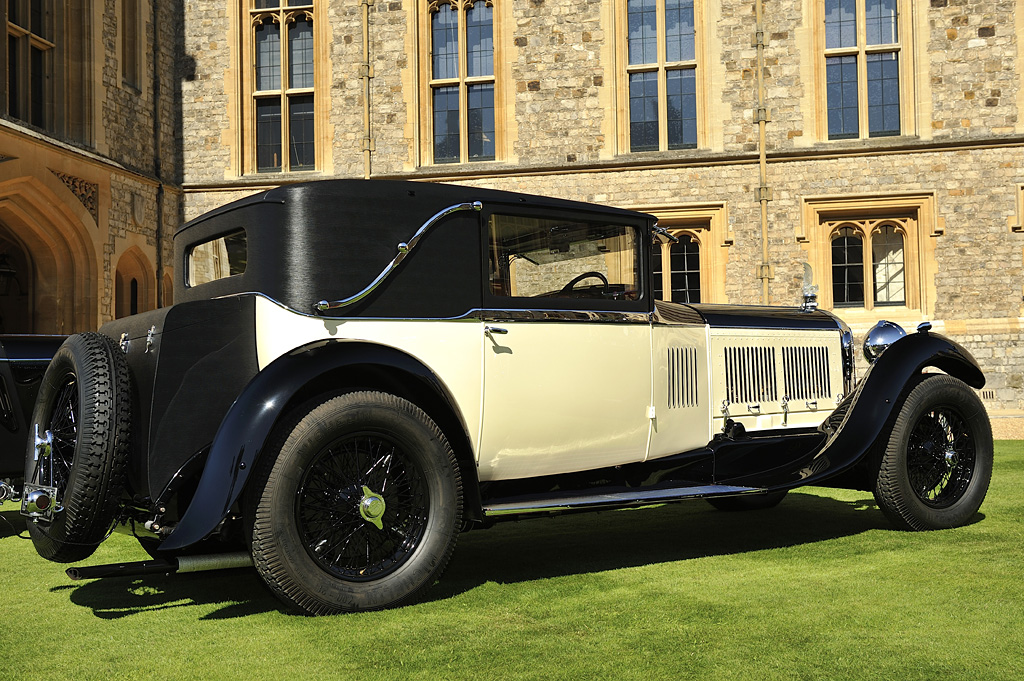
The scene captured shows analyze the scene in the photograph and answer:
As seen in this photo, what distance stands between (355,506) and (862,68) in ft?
45.5

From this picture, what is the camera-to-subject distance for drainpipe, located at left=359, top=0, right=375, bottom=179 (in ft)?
51.2

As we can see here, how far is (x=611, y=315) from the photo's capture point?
435 cm

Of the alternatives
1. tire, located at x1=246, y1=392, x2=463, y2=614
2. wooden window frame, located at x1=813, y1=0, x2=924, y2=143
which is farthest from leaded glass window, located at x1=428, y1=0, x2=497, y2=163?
tire, located at x1=246, y1=392, x2=463, y2=614

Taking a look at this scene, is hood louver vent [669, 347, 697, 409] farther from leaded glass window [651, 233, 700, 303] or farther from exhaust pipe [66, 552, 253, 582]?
leaded glass window [651, 233, 700, 303]

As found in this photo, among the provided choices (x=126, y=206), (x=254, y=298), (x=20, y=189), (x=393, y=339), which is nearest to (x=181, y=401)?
(x=254, y=298)

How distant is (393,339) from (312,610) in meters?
1.08

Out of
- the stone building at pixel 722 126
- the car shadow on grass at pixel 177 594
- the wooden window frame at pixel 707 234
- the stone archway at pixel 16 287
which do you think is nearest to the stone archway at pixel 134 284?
the stone archway at pixel 16 287

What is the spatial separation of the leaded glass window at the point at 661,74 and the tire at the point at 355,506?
40.9 feet

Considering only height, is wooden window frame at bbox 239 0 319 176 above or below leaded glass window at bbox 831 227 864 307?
above

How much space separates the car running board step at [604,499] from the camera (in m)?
3.82

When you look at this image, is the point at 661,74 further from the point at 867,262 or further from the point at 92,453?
the point at 92,453

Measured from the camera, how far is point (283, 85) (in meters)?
16.0

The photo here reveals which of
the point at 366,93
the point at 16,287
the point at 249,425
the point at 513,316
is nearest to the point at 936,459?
the point at 513,316

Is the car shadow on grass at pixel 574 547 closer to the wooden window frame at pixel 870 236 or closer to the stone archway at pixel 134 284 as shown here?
the wooden window frame at pixel 870 236
